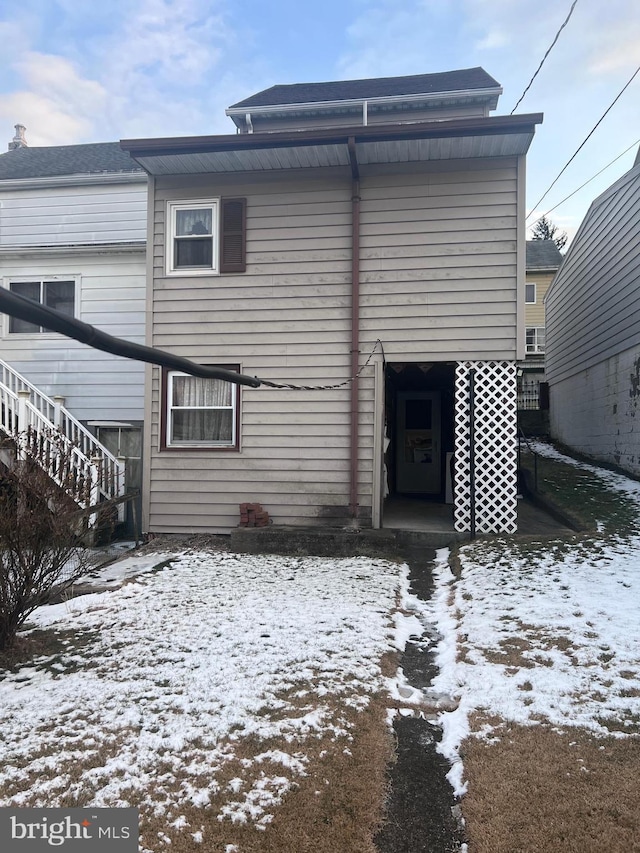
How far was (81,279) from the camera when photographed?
9.74m

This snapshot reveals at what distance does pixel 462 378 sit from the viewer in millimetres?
7348

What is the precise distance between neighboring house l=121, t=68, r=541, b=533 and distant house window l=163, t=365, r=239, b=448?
0.02m

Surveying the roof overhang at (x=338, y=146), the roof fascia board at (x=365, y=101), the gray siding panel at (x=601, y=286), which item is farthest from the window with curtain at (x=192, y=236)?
the gray siding panel at (x=601, y=286)

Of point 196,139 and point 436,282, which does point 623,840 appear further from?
point 196,139

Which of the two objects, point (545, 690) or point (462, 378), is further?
point (462, 378)

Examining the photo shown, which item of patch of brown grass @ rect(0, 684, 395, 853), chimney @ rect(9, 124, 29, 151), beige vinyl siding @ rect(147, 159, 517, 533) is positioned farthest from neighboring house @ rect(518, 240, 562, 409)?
patch of brown grass @ rect(0, 684, 395, 853)

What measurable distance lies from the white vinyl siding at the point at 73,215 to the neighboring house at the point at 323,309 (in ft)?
9.03

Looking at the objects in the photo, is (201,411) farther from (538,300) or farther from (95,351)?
(538,300)

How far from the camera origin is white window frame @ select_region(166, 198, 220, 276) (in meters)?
7.80

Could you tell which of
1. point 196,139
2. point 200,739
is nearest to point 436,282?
point 196,139

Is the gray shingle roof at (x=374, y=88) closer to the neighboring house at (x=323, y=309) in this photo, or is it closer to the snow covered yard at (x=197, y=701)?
the neighboring house at (x=323, y=309)

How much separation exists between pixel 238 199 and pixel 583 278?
9.25 meters

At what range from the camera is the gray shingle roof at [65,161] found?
35.4ft

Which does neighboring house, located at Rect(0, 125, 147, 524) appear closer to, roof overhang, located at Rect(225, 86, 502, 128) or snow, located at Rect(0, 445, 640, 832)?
roof overhang, located at Rect(225, 86, 502, 128)
